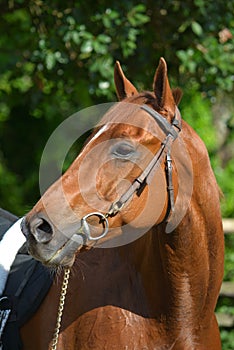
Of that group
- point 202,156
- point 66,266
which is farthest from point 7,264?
point 202,156

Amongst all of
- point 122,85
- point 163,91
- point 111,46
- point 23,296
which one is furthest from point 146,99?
point 111,46

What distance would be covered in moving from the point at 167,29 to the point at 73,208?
10.4ft

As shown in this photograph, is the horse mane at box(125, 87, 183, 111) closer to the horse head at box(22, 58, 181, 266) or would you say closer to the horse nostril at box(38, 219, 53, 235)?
the horse head at box(22, 58, 181, 266)

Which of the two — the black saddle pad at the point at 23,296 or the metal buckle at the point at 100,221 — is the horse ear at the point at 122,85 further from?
the black saddle pad at the point at 23,296

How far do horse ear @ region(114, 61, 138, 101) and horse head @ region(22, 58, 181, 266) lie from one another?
0.73ft

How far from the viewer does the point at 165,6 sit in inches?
217

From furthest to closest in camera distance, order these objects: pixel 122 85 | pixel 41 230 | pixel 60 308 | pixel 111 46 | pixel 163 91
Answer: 1. pixel 111 46
2. pixel 122 85
3. pixel 60 308
4. pixel 163 91
5. pixel 41 230

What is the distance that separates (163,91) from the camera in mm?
3004

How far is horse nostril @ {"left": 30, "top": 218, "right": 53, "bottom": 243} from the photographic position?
2.76 meters

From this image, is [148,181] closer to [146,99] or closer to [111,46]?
[146,99]

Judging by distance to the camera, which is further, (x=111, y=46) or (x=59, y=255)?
(x=111, y=46)

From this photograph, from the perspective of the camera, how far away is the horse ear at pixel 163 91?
2979 millimetres

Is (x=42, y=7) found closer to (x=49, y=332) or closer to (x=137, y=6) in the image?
(x=137, y=6)

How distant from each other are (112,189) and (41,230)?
1.09ft
